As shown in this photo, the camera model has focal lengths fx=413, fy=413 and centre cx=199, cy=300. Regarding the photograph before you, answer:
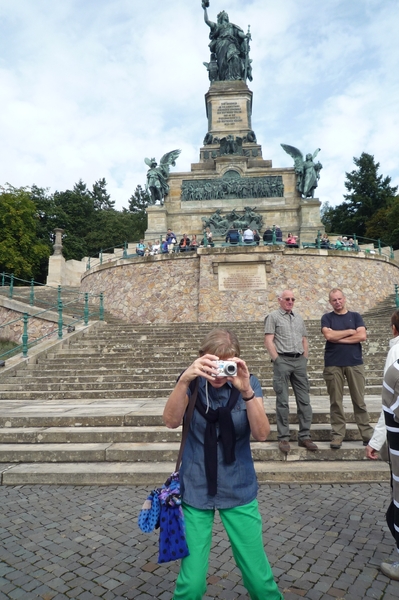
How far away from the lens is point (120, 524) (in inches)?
139

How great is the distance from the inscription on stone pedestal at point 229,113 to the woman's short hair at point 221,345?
3057 centimetres

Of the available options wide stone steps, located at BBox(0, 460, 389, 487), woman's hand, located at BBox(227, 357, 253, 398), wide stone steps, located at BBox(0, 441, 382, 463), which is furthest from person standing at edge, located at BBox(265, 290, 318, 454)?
Answer: woman's hand, located at BBox(227, 357, 253, 398)

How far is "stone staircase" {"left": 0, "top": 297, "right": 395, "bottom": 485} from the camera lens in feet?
15.3

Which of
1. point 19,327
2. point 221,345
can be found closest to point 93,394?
point 221,345

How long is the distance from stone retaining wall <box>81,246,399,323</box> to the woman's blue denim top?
14295mm

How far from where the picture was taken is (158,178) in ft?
86.4

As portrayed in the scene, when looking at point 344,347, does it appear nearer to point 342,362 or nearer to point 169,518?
point 342,362

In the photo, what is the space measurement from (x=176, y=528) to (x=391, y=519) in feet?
5.56

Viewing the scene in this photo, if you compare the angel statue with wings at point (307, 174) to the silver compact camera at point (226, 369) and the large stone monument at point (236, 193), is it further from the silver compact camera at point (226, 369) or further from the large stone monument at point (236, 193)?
the silver compact camera at point (226, 369)

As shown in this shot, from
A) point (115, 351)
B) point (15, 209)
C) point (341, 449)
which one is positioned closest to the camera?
point (341, 449)

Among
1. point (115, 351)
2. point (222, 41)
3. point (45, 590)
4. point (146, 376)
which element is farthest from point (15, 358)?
point (222, 41)

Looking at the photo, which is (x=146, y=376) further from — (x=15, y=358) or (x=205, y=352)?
(x=205, y=352)

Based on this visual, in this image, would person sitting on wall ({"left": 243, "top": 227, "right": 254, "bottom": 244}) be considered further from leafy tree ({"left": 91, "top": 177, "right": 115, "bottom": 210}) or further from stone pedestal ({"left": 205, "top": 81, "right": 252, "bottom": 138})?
leafy tree ({"left": 91, "top": 177, "right": 115, "bottom": 210})

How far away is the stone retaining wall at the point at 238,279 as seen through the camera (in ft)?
54.9
